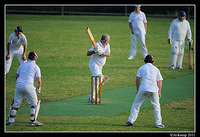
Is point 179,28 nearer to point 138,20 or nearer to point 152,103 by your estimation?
point 138,20

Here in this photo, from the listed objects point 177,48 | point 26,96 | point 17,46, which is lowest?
point 26,96

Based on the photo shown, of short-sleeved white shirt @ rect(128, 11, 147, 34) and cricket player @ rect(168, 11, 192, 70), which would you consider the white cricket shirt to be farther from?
short-sleeved white shirt @ rect(128, 11, 147, 34)

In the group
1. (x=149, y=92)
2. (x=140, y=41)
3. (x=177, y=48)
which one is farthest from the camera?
(x=140, y=41)

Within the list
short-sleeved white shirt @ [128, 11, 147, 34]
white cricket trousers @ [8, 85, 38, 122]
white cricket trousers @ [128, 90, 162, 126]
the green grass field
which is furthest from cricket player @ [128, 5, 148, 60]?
white cricket trousers @ [8, 85, 38, 122]

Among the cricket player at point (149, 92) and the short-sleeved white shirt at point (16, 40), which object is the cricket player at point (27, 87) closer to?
the cricket player at point (149, 92)

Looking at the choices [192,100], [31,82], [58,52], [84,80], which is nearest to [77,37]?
[58,52]

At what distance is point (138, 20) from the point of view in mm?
20594

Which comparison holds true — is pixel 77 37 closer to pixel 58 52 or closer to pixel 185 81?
pixel 58 52

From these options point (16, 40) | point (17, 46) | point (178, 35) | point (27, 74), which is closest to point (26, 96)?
point (27, 74)

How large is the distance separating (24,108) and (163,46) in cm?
1601

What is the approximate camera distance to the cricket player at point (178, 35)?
18703mm

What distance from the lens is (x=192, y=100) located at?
45.9ft

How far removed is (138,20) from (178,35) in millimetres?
2577

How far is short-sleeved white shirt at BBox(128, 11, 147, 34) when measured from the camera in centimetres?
2062
